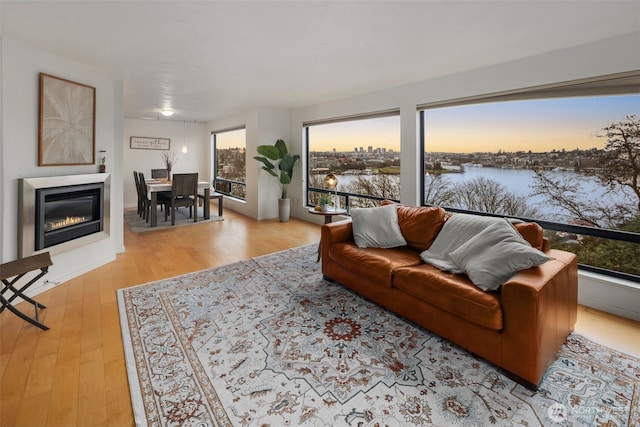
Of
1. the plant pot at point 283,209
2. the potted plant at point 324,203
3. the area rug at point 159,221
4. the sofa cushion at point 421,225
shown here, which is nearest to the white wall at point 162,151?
the area rug at point 159,221

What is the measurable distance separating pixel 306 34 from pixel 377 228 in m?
1.92

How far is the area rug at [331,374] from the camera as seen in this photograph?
1.58 m

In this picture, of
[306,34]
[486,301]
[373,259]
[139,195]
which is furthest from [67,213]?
[486,301]

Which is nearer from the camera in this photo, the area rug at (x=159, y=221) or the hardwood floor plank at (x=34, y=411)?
the hardwood floor plank at (x=34, y=411)

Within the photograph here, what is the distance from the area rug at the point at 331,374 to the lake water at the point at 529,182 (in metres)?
1.49

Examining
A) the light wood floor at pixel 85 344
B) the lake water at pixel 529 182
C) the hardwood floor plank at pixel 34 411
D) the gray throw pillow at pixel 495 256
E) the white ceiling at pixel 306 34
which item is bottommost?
the hardwood floor plank at pixel 34 411

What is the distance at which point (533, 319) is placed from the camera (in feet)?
5.62

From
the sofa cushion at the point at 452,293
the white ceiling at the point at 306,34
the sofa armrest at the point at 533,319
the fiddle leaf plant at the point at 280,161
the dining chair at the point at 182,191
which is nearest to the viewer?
the sofa armrest at the point at 533,319

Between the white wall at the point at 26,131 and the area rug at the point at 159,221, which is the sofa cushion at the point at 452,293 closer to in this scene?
the white wall at the point at 26,131

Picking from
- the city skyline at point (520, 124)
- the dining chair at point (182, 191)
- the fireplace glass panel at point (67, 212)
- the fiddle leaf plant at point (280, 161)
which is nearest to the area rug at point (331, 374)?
the fireplace glass panel at point (67, 212)

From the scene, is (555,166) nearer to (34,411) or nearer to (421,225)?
(421,225)

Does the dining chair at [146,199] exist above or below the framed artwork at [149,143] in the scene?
below

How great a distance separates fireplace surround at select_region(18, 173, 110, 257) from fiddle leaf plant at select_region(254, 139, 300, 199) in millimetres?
2962

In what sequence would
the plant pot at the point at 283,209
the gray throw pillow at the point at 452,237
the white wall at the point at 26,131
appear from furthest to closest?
the plant pot at the point at 283,209 < the white wall at the point at 26,131 < the gray throw pillow at the point at 452,237
